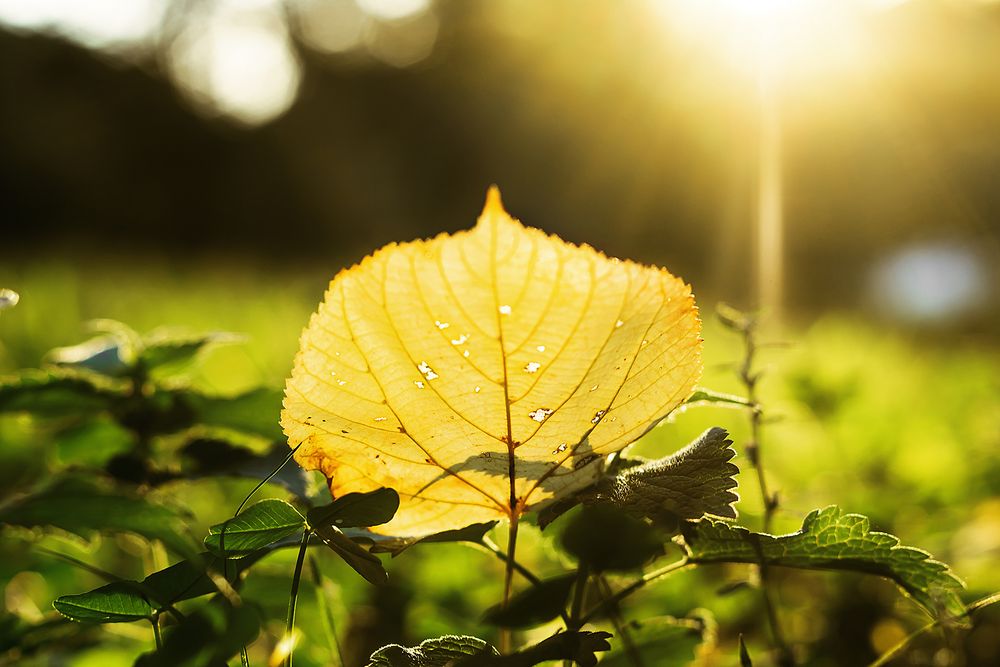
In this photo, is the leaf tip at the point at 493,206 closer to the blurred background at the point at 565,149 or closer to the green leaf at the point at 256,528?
the green leaf at the point at 256,528

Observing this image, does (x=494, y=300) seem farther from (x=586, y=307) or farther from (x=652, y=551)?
(x=652, y=551)

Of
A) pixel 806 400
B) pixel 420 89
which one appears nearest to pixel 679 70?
pixel 420 89

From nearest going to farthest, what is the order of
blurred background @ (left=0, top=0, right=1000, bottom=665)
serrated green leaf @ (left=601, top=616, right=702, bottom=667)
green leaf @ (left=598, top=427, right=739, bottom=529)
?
green leaf @ (left=598, top=427, right=739, bottom=529)
serrated green leaf @ (left=601, top=616, right=702, bottom=667)
blurred background @ (left=0, top=0, right=1000, bottom=665)

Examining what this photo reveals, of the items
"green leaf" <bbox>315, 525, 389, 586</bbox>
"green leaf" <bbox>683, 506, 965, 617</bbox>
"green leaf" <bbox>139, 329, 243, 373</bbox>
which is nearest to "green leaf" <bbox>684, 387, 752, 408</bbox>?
"green leaf" <bbox>683, 506, 965, 617</bbox>

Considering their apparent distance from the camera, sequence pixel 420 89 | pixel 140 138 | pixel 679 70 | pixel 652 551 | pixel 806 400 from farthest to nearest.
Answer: pixel 420 89
pixel 140 138
pixel 679 70
pixel 806 400
pixel 652 551

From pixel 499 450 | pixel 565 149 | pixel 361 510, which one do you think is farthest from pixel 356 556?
pixel 565 149

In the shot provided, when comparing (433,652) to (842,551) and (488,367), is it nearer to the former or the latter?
(488,367)

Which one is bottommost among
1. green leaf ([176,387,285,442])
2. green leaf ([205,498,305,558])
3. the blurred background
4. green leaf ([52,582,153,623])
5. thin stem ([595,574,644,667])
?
green leaf ([52,582,153,623])

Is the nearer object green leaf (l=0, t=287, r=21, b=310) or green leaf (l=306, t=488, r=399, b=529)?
green leaf (l=306, t=488, r=399, b=529)

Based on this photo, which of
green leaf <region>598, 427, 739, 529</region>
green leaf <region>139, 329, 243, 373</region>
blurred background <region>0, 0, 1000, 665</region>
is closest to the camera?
green leaf <region>598, 427, 739, 529</region>

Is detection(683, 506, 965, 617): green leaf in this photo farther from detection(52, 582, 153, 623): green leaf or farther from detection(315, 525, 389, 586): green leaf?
detection(52, 582, 153, 623): green leaf
